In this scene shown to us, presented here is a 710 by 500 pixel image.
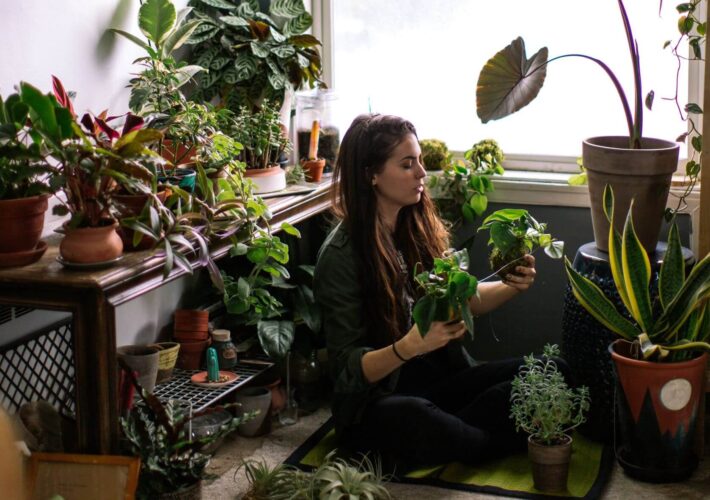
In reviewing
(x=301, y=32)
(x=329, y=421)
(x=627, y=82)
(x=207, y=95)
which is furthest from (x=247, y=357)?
(x=627, y=82)

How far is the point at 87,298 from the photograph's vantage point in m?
2.41

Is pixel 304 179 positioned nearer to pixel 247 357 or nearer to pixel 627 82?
pixel 247 357

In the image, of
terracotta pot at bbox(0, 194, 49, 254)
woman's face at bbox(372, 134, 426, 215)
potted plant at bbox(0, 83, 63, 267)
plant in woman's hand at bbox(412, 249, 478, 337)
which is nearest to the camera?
potted plant at bbox(0, 83, 63, 267)

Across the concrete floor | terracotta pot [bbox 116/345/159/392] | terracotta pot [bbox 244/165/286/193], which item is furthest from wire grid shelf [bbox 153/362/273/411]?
terracotta pot [bbox 244/165/286/193]

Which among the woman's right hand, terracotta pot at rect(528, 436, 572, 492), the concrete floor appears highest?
the woman's right hand

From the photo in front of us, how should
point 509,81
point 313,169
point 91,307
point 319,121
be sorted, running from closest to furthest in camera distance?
point 91,307, point 509,81, point 313,169, point 319,121

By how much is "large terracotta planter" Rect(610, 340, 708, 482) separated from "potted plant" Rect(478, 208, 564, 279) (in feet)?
1.41

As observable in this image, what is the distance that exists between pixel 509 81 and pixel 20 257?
1.69 meters

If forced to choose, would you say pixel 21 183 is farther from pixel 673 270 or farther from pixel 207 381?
pixel 673 270

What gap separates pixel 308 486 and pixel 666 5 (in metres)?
2.10

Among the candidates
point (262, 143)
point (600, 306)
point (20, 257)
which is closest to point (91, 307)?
point (20, 257)

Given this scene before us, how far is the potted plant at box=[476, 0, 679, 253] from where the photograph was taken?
3.17 m

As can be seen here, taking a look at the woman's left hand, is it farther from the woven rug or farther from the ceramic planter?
the ceramic planter

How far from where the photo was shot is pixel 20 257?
2.48 meters
